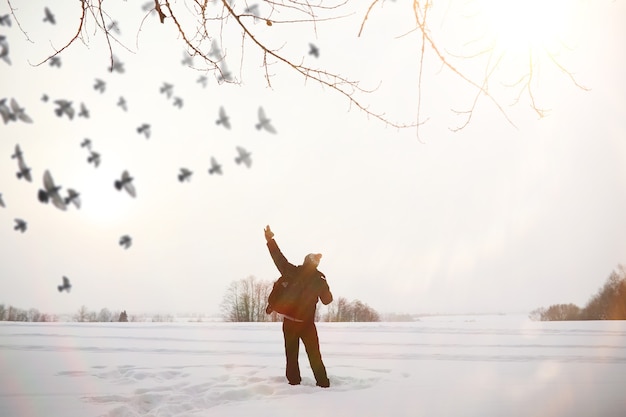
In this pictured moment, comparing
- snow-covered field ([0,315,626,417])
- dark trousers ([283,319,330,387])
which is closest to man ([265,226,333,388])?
dark trousers ([283,319,330,387])

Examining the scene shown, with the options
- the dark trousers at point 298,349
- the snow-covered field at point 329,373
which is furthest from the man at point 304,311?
the snow-covered field at point 329,373

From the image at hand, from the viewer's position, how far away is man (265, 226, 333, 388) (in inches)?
210

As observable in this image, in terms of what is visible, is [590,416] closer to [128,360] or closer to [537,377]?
[537,377]

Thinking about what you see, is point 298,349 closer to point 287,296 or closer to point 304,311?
point 304,311

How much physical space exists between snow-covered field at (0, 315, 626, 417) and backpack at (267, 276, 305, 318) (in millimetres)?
939

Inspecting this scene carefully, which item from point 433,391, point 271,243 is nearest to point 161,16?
point 271,243

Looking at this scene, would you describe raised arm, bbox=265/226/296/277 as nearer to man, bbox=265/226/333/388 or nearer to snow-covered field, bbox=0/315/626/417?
man, bbox=265/226/333/388

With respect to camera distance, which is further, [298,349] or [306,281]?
[306,281]

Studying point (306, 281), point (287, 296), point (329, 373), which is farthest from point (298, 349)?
point (329, 373)

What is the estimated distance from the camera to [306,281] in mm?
5449

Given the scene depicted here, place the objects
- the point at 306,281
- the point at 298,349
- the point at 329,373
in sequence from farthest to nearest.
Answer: the point at 329,373 → the point at 306,281 → the point at 298,349

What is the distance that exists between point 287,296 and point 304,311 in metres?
0.29

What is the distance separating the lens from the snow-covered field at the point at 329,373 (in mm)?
4281

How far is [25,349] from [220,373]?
513 cm
